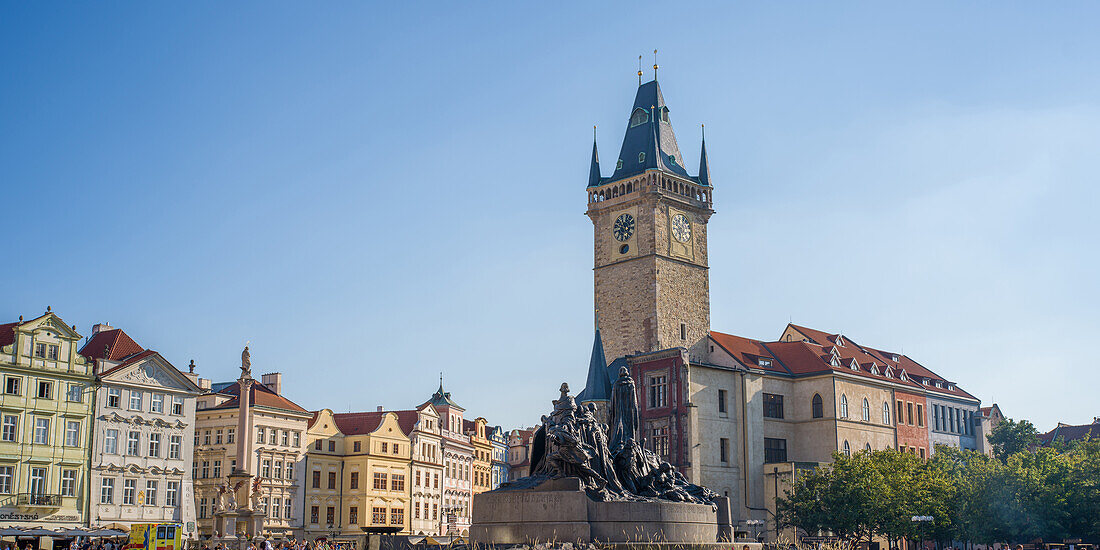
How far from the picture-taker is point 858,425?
2741 inches

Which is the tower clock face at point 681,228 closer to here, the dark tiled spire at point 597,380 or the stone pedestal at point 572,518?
the dark tiled spire at point 597,380

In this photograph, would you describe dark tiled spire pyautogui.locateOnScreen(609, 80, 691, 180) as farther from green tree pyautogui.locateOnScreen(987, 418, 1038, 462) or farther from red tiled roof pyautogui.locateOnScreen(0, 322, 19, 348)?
red tiled roof pyautogui.locateOnScreen(0, 322, 19, 348)

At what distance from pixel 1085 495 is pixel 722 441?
66.4 feet

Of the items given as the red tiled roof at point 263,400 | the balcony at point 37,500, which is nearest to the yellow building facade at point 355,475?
the red tiled roof at point 263,400

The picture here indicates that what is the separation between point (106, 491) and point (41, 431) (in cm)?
477

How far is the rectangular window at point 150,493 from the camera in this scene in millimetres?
57781

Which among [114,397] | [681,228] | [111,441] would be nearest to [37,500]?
[111,441]

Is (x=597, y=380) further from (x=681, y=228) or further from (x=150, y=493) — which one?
(x=150, y=493)

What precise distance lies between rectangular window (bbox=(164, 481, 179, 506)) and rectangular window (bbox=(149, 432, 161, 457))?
1.88m

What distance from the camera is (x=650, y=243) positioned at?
236 ft

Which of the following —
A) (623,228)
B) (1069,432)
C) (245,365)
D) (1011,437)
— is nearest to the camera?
(245,365)

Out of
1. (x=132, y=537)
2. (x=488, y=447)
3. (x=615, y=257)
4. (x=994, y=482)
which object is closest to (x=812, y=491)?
(x=994, y=482)

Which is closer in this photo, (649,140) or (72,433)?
(72,433)

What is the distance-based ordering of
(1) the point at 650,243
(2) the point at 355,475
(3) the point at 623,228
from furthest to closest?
(3) the point at 623,228 < (2) the point at 355,475 < (1) the point at 650,243
